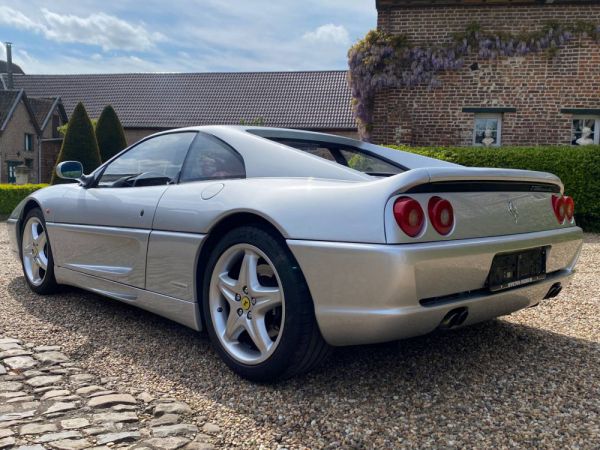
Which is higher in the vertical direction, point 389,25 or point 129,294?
point 389,25

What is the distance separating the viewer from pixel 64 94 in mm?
39125

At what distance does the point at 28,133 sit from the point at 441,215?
3766 centimetres

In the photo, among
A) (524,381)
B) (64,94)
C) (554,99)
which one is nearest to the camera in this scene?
(524,381)

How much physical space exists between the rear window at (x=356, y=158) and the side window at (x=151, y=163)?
783mm

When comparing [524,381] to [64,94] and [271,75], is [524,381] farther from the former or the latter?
[64,94]

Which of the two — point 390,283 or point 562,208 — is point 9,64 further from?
point 390,283

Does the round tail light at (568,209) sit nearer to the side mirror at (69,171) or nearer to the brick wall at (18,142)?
the side mirror at (69,171)

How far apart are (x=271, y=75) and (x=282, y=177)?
35424 mm

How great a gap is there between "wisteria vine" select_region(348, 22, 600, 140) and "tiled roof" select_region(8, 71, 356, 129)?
18.2m

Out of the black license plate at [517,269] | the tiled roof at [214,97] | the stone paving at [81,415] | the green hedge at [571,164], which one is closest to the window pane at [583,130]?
the green hedge at [571,164]

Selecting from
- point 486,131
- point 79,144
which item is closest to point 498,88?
point 486,131

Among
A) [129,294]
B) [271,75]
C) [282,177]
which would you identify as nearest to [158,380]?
[129,294]

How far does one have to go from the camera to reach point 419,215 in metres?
2.27

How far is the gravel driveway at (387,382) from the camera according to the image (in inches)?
85.9
